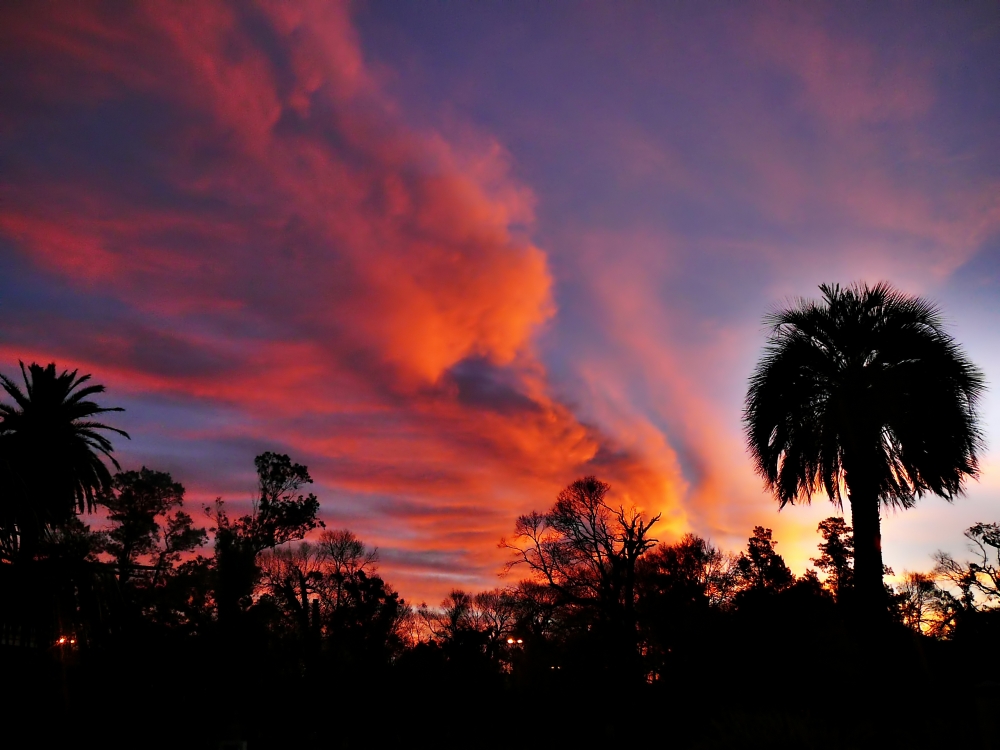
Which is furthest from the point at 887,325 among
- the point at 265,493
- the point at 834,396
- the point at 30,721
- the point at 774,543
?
the point at 774,543

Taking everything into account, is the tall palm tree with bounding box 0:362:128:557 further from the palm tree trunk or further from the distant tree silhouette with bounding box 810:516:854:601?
the distant tree silhouette with bounding box 810:516:854:601

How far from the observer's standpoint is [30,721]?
7969 mm

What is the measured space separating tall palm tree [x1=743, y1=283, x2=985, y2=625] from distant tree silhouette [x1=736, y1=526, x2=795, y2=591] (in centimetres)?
3392

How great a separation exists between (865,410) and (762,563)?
44.0 metres

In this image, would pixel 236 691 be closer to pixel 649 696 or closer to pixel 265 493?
pixel 649 696

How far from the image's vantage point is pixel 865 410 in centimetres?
1588

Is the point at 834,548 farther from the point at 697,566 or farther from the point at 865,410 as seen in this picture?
the point at 865,410

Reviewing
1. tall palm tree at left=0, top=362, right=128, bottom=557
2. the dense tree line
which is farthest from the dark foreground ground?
tall palm tree at left=0, top=362, right=128, bottom=557

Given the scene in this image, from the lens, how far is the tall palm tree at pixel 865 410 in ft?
50.3

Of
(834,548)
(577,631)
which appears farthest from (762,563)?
(577,631)

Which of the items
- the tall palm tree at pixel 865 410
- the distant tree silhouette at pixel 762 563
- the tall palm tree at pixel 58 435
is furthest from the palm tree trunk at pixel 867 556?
the distant tree silhouette at pixel 762 563

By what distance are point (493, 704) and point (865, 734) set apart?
1936cm

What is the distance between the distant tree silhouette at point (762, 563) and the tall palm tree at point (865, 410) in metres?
33.9

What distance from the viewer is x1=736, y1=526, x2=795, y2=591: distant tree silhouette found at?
50000 millimetres
